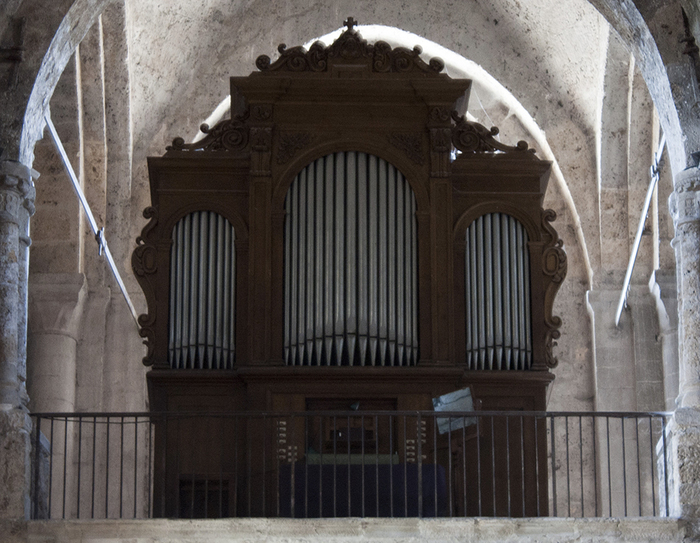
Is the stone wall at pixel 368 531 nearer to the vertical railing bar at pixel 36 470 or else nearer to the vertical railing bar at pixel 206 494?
the vertical railing bar at pixel 36 470

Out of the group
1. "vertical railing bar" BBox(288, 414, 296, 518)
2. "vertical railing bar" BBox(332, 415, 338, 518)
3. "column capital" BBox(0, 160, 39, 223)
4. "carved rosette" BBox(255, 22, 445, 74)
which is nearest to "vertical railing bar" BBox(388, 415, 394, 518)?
"vertical railing bar" BBox(332, 415, 338, 518)

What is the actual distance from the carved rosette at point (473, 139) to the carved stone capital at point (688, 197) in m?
2.07

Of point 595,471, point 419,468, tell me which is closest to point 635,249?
point 595,471

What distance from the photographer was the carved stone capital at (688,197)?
38.1ft

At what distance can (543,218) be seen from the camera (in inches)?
524

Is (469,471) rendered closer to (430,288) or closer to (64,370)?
(430,288)

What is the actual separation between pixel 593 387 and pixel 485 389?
5831 millimetres

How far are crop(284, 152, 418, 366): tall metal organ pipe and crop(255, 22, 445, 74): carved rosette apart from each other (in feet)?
3.13

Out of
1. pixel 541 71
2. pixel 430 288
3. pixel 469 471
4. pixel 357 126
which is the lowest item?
pixel 469 471

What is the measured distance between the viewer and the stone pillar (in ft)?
36.0

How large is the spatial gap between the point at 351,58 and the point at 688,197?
150 inches

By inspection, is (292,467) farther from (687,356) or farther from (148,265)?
(687,356)

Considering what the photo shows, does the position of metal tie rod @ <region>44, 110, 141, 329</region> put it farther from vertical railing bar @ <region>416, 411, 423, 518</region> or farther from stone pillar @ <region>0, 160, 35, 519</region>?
vertical railing bar @ <region>416, 411, 423, 518</region>

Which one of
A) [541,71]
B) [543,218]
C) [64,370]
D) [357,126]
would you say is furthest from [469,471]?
[541,71]
